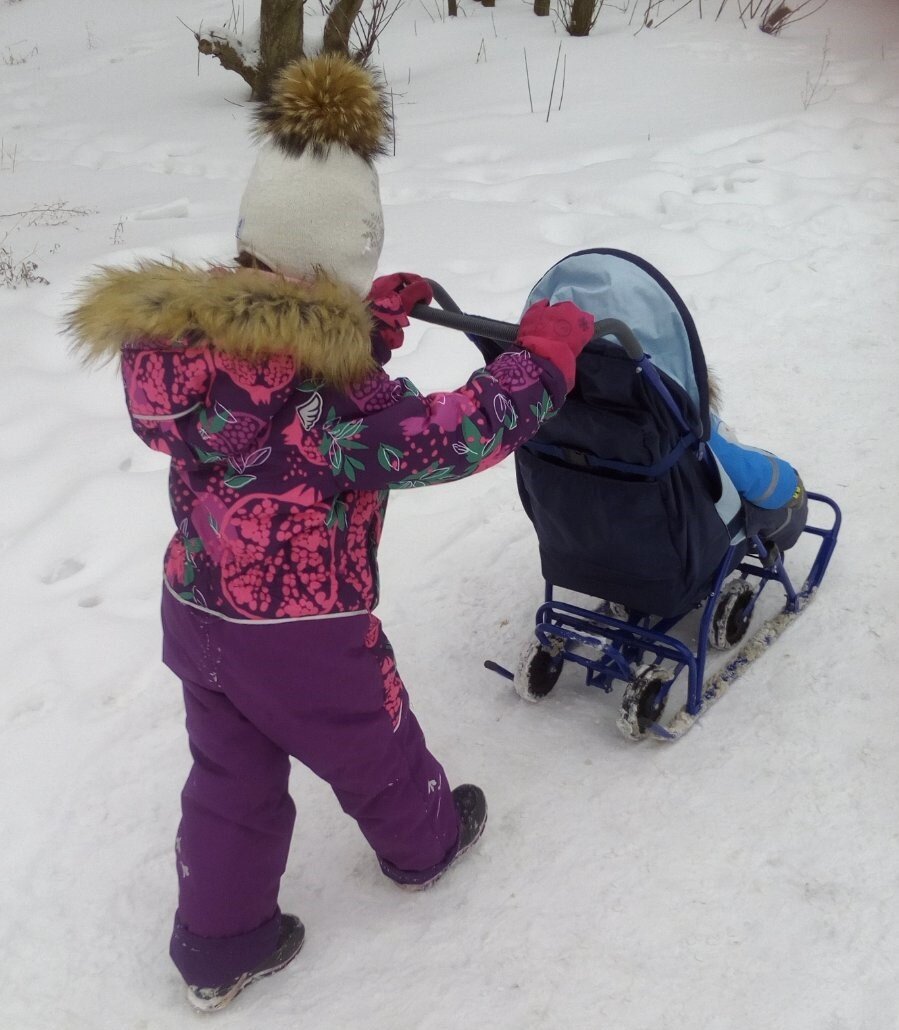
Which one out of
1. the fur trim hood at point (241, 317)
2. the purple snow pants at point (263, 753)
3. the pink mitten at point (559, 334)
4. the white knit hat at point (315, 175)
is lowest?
the purple snow pants at point (263, 753)

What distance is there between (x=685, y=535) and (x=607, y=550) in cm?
19

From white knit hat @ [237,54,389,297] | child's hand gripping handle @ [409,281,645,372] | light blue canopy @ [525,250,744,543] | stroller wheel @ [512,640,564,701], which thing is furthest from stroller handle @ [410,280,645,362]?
stroller wheel @ [512,640,564,701]

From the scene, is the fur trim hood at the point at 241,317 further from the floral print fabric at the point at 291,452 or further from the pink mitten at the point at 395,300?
the pink mitten at the point at 395,300

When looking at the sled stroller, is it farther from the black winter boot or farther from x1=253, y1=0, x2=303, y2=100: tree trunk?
x1=253, y1=0, x2=303, y2=100: tree trunk

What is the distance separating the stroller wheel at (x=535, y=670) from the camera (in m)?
2.60

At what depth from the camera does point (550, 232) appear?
16.6 ft

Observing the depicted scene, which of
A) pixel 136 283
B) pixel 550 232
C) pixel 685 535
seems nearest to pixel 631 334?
pixel 685 535

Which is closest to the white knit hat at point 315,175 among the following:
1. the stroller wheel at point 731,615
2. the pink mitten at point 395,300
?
the pink mitten at point 395,300

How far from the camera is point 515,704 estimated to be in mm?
2676

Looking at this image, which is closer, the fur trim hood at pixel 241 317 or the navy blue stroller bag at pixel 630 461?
the fur trim hood at pixel 241 317

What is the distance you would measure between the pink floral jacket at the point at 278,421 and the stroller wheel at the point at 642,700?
840 mm

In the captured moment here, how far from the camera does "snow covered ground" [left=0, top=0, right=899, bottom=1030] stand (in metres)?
1.98

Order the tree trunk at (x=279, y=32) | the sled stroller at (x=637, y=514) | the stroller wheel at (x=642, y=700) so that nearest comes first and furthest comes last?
the sled stroller at (x=637, y=514)
the stroller wheel at (x=642, y=700)
the tree trunk at (x=279, y=32)

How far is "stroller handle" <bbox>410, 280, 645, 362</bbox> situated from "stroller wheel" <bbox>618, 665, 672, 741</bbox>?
0.81m
